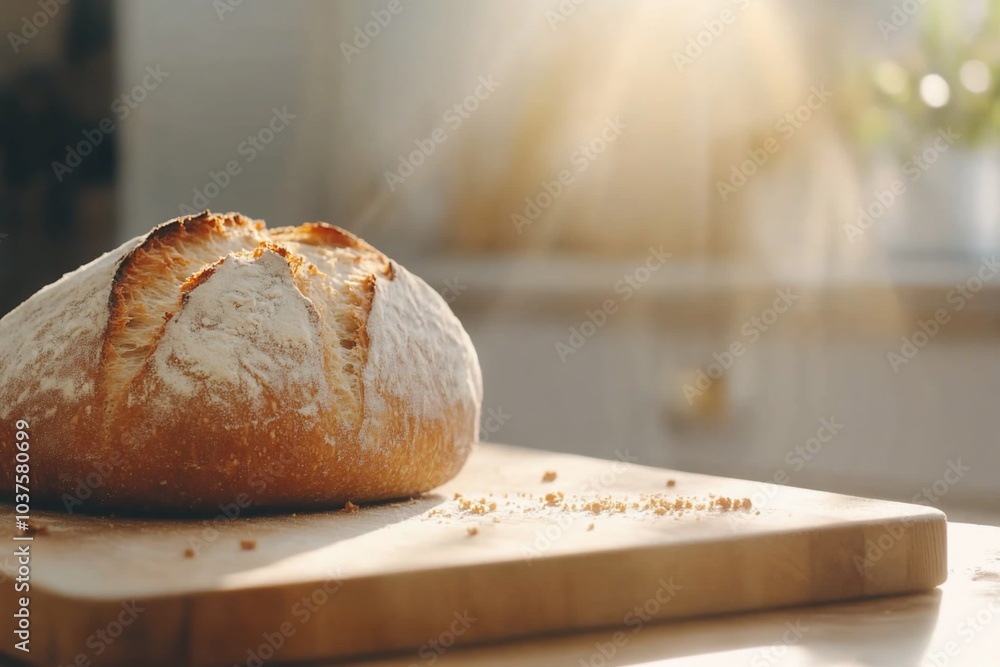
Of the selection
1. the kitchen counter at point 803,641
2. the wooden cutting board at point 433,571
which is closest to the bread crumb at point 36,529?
the wooden cutting board at point 433,571

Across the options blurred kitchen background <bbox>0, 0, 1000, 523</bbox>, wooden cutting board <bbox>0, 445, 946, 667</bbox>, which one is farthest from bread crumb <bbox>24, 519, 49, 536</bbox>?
blurred kitchen background <bbox>0, 0, 1000, 523</bbox>

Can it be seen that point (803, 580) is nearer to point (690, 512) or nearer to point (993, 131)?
point (690, 512)

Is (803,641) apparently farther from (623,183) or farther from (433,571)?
(623,183)

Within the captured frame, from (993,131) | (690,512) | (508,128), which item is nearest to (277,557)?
(690,512)

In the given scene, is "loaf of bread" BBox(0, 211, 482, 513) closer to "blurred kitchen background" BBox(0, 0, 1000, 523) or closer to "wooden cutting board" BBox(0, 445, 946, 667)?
"wooden cutting board" BBox(0, 445, 946, 667)

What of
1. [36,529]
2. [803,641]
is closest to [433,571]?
[803,641]

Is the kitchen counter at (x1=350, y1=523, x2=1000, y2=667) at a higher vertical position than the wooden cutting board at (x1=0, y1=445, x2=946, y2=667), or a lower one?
lower

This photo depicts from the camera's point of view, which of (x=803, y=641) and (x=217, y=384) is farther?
(x=217, y=384)
